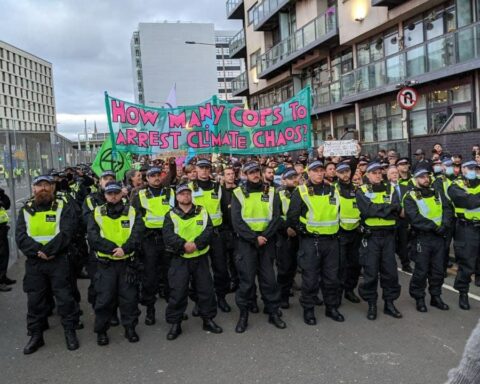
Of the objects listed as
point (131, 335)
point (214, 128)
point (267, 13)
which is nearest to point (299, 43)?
point (267, 13)

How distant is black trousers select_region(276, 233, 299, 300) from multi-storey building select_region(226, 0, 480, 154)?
720 centimetres

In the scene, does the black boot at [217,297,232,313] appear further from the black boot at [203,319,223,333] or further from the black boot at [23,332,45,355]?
the black boot at [23,332,45,355]

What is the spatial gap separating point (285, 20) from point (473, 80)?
53.4ft

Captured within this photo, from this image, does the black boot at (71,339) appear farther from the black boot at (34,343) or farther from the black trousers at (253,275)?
the black trousers at (253,275)

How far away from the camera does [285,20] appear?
2884cm

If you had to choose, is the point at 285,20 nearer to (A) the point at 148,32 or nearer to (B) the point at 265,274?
(B) the point at 265,274

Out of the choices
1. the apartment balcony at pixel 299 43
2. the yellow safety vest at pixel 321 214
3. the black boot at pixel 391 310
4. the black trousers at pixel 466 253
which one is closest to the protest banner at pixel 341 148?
the black trousers at pixel 466 253

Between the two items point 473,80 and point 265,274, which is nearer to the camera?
point 265,274

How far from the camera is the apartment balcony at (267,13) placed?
28.3 m

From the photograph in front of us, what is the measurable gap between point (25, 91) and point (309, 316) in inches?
4571

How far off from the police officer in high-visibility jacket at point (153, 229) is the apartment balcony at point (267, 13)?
78.6ft

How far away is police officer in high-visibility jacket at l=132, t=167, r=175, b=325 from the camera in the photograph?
598cm

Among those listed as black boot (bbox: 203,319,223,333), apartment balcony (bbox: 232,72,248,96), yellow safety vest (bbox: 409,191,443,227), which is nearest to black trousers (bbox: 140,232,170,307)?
black boot (bbox: 203,319,223,333)

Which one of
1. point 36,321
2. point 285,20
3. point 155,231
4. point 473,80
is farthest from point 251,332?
point 285,20
